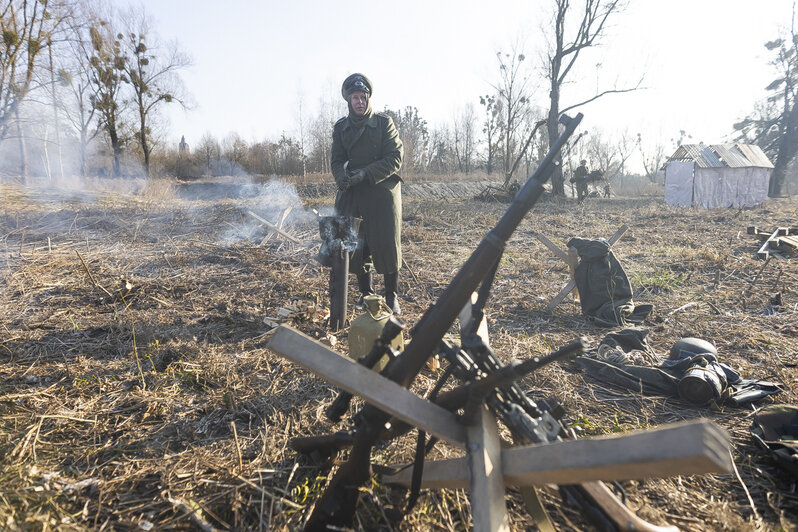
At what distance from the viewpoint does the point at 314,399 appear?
2.66m

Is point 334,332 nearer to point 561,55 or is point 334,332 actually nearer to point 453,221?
point 453,221

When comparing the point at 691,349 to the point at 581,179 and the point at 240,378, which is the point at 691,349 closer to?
the point at 240,378

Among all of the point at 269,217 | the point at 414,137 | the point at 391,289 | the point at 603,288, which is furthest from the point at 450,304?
the point at 414,137

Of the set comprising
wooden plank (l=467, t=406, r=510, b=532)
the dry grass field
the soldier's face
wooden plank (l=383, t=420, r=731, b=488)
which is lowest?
the dry grass field

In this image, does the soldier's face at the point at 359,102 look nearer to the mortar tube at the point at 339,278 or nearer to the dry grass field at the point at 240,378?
the mortar tube at the point at 339,278

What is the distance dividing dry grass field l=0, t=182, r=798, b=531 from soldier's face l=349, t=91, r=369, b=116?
2022 millimetres

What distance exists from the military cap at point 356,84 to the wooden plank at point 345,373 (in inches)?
120

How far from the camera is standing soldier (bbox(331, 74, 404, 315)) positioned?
3756mm

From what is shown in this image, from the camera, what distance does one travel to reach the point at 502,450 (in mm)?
1291

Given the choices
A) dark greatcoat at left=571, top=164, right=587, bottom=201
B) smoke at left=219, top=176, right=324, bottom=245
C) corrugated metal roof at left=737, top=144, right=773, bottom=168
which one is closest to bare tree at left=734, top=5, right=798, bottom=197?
corrugated metal roof at left=737, top=144, right=773, bottom=168

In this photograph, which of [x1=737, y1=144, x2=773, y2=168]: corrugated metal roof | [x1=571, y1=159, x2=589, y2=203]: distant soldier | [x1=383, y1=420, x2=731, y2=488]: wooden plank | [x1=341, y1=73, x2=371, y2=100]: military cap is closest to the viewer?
[x1=383, y1=420, x2=731, y2=488]: wooden plank

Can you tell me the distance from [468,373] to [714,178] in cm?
2377

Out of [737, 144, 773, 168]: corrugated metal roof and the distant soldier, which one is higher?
[737, 144, 773, 168]: corrugated metal roof

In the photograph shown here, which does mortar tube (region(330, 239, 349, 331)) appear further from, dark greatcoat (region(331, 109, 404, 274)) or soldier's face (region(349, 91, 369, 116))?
soldier's face (region(349, 91, 369, 116))
